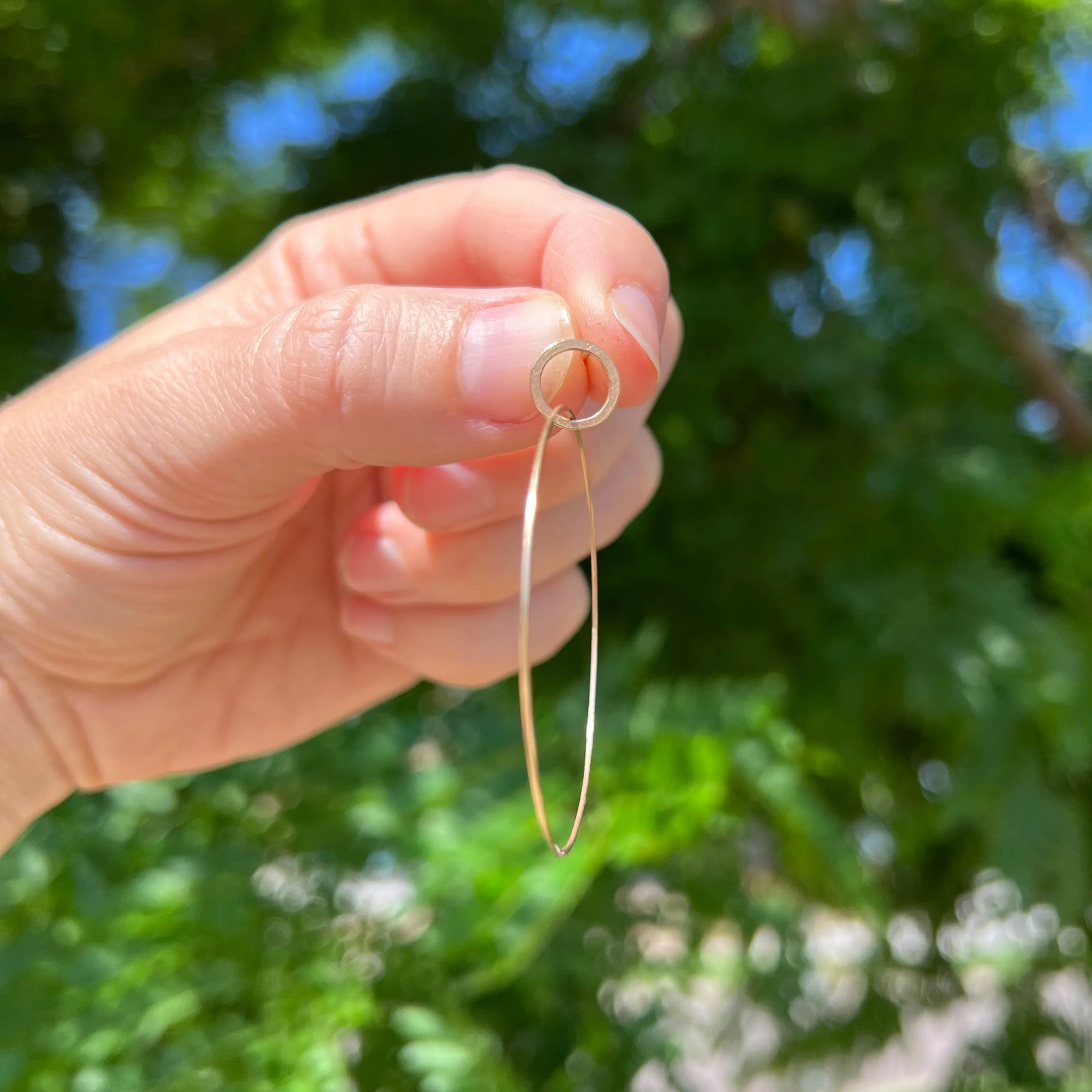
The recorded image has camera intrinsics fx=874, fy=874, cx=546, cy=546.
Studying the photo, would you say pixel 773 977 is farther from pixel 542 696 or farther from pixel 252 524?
pixel 252 524

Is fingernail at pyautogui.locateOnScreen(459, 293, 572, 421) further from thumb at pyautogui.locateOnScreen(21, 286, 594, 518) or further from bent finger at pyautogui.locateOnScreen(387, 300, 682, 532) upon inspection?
bent finger at pyautogui.locateOnScreen(387, 300, 682, 532)

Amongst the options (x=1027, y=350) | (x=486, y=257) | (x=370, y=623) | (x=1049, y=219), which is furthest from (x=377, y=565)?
(x=1049, y=219)

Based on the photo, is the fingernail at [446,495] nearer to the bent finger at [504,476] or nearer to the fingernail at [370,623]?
the bent finger at [504,476]

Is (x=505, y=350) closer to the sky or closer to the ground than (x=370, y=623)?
closer to the sky

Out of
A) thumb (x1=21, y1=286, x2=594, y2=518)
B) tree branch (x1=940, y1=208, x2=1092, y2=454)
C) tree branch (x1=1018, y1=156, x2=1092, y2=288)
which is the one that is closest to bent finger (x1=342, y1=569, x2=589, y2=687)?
thumb (x1=21, y1=286, x2=594, y2=518)

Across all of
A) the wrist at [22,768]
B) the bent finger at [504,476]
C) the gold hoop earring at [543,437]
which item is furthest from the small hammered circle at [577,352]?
the wrist at [22,768]

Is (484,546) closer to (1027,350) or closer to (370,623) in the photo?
(370,623)
